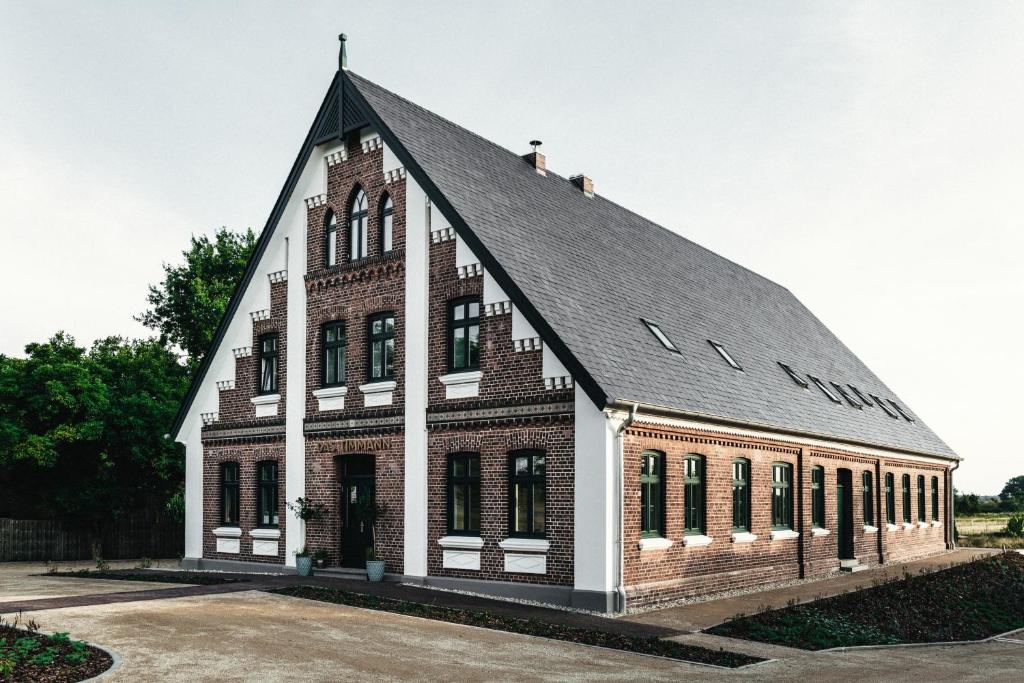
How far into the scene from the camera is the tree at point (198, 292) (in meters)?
44.3

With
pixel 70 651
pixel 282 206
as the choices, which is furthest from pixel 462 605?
pixel 282 206

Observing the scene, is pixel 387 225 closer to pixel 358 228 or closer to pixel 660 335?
pixel 358 228

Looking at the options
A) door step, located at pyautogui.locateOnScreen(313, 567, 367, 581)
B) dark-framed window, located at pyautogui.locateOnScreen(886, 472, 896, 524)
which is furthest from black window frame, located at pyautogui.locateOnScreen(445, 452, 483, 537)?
dark-framed window, located at pyautogui.locateOnScreen(886, 472, 896, 524)

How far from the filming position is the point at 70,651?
11.8 m

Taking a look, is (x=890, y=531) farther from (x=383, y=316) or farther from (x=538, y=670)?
(x=538, y=670)

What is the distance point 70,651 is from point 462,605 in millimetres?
6942

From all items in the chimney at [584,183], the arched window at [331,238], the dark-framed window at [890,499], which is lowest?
the dark-framed window at [890,499]

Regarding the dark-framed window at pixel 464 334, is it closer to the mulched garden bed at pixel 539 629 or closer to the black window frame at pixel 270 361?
the mulched garden bed at pixel 539 629

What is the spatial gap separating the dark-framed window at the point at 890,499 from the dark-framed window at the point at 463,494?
663 inches

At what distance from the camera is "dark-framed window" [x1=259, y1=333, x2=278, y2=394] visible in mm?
24188

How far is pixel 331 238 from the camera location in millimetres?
23047

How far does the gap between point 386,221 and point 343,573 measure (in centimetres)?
761

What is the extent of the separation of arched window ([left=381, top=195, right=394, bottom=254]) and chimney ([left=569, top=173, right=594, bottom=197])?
7.55 meters

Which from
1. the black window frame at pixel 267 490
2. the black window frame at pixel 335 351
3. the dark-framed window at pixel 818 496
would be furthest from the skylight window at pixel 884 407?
the black window frame at pixel 267 490
